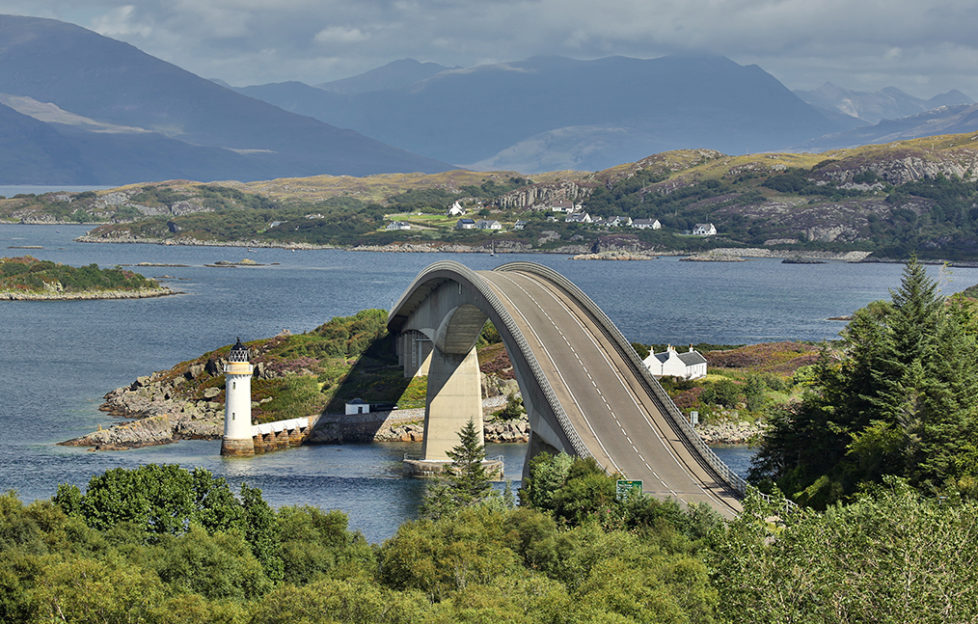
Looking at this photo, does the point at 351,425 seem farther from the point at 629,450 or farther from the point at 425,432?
the point at 629,450

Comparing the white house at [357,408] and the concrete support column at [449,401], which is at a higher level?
the concrete support column at [449,401]

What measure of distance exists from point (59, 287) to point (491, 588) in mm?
162472

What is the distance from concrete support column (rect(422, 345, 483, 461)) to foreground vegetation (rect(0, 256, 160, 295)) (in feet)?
386

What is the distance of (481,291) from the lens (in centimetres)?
6462

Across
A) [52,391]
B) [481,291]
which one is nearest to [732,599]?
[481,291]

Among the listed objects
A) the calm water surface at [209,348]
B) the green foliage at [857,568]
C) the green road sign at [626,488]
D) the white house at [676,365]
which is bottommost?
the calm water surface at [209,348]

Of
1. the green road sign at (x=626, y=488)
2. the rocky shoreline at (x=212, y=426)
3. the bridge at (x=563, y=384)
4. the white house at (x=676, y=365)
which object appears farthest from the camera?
the white house at (x=676, y=365)

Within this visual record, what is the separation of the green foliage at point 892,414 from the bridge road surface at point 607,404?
12.5 ft

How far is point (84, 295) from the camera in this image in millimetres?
179000

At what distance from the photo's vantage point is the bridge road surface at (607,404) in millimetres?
45969

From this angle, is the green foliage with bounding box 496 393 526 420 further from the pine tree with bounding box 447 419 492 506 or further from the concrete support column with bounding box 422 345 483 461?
the pine tree with bounding box 447 419 492 506

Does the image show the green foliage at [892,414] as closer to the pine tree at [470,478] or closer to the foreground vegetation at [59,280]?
the pine tree at [470,478]

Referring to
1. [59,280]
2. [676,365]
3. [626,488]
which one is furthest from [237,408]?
[59,280]

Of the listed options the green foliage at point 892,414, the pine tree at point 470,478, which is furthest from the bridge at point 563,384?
the green foliage at point 892,414
